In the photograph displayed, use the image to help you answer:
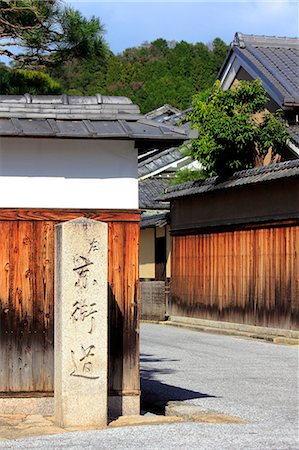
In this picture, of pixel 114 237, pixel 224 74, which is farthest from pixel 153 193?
pixel 114 237

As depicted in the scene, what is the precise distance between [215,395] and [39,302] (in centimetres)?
306

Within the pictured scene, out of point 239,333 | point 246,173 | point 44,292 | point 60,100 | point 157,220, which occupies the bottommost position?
point 239,333

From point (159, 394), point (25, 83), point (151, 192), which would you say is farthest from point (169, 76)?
point (159, 394)

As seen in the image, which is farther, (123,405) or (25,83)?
(25,83)

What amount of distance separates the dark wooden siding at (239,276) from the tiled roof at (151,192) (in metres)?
7.59

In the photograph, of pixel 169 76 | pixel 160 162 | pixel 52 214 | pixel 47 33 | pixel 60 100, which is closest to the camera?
pixel 52 214

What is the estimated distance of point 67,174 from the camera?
33.2 ft

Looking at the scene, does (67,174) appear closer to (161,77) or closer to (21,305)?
(21,305)

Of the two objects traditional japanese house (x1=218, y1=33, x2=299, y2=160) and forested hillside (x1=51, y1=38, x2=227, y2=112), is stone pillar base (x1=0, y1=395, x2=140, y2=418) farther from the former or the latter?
forested hillside (x1=51, y1=38, x2=227, y2=112)

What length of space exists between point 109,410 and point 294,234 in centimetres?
1222

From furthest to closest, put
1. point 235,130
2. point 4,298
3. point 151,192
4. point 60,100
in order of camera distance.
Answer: point 151,192 < point 235,130 < point 60,100 < point 4,298

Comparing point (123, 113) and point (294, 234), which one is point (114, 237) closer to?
point (123, 113)

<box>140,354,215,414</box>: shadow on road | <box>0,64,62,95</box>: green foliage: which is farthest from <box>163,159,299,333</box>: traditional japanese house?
<box>140,354,215,414</box>: shadow on road

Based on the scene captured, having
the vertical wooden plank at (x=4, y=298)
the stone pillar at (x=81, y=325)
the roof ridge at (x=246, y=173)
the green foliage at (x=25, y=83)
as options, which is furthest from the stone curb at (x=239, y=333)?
the stone pillar at (x=81, y=325)
